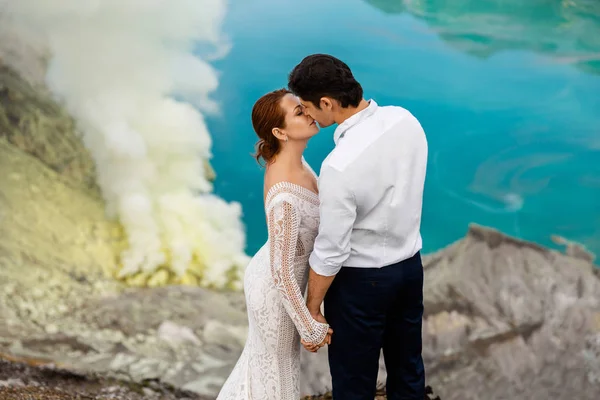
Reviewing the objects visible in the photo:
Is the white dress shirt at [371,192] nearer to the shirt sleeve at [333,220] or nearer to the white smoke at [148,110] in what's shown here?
the shirt sleeve at [333,220]

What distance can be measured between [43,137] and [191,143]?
1015 millimetres

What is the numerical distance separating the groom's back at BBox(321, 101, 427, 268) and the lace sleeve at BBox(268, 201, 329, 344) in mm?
202

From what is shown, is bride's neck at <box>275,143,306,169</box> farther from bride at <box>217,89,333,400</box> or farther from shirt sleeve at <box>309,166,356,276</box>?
shirt sleeve at <box>309,166,356,276</box>

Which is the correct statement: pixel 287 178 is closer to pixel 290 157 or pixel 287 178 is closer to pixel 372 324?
pixel 290 157

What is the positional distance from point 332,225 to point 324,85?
42 cm

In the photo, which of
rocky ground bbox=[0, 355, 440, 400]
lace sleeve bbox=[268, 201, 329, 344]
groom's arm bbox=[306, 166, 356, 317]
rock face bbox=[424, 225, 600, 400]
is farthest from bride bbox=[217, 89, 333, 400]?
rock face bbox=[424, 225, 600, 400]

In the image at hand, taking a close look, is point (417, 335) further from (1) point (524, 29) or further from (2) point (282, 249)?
(1) point (524, 29)

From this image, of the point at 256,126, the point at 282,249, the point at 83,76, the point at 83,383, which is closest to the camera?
the point at 282,249

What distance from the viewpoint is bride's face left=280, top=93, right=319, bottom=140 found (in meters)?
2.28

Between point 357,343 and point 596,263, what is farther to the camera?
point 596,263

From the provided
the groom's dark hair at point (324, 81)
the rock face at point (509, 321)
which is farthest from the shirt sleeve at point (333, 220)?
A: the rock face at point (509, 321)

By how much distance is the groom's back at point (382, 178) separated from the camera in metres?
1.98

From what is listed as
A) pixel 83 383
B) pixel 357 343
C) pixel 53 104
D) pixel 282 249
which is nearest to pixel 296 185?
pixel 282 249

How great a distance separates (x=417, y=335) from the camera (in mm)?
2398
